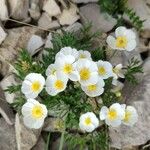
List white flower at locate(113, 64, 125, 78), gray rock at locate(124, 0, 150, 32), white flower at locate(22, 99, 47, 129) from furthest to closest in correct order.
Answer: gray rock at locate(124, 0, 150, 32) < white flower at locate(113, 64, 125, 78) < white flower at locate(22, 99, 47, 129)

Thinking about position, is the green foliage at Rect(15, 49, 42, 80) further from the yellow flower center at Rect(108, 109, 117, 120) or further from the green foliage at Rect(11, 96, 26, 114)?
the yellow flower center at Rect(108, 109, 117, 120)

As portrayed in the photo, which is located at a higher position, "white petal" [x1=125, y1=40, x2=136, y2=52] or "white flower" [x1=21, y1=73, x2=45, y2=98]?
"white petal" [x1=125, y1=40, x2=136, y2=52]

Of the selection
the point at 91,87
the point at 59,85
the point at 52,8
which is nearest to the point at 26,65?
the point at 59,85

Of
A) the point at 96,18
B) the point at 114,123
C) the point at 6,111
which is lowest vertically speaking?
the point at 6,111

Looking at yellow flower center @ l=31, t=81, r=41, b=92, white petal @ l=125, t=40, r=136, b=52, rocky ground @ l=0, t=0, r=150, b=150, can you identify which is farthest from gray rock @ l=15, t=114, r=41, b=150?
white petal @ l=125, t=40, r=136, b=52

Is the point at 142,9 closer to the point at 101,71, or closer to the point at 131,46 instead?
the point at 131,46

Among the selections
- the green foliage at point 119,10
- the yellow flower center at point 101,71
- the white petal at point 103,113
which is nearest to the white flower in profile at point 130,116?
the white petal at point 103,113
